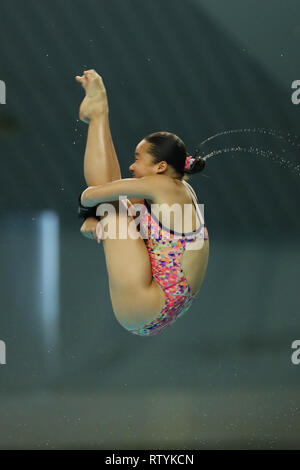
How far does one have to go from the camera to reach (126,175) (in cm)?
361

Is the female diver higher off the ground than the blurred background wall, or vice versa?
the blurred background wall

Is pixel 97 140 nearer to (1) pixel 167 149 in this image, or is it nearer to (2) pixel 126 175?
(1) pixel 167 149

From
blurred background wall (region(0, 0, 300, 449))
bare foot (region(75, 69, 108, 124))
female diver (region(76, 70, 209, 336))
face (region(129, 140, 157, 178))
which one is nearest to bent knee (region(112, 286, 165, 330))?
female diver (region(76, 70, 209, 336))

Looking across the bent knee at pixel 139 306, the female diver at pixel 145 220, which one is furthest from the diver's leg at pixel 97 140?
the bent knee at pixel 139 306

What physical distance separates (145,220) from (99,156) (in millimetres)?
208

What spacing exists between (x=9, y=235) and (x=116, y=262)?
181 cm

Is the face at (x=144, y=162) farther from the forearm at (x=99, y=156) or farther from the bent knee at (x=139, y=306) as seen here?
the bent knee at (x=139, y=306)

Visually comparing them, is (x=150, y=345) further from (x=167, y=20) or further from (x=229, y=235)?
(x=167, y=20)

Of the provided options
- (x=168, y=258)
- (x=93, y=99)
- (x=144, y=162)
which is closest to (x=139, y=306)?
(x=168, y=258)

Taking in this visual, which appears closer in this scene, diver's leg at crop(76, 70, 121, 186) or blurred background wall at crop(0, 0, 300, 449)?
diver's leg at crop(76, 70, 121, 186)

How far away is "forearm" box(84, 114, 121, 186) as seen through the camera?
1.85 m

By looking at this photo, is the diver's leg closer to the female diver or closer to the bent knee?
the female diver

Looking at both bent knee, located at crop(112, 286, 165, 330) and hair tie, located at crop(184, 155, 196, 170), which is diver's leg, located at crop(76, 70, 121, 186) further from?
bent knee, located at crop(112, 286, 165, 330)

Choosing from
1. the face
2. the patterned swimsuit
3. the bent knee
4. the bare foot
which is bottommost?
the bent knee
